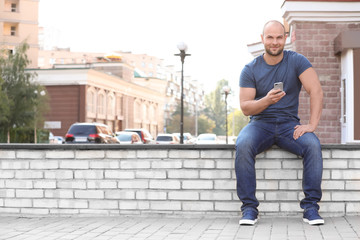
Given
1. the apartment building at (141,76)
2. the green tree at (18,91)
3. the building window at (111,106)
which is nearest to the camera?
the green tree at (18,91)

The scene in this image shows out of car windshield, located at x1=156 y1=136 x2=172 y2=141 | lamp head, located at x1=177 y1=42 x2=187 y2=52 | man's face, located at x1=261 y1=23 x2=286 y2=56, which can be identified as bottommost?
car windshield, located at x1=156 y1=136 x2=172 y2=141

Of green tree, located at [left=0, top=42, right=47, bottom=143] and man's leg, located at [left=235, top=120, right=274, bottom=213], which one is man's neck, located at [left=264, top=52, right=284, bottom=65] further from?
green tree, located at [left=0, top=42, right=47, bottom=143]

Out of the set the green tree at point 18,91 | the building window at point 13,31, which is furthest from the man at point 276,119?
the building window at point 13,31

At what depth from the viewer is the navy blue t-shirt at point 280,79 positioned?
20.7ft

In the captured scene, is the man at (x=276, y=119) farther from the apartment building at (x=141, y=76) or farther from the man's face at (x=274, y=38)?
the apartment building at (x=141, y=76)

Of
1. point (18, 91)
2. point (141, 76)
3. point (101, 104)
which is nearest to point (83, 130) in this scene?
point (18, 91)

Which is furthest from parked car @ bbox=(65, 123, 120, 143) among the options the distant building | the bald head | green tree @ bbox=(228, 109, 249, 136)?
green tree @ bbox=(228, 109, 249, 136)

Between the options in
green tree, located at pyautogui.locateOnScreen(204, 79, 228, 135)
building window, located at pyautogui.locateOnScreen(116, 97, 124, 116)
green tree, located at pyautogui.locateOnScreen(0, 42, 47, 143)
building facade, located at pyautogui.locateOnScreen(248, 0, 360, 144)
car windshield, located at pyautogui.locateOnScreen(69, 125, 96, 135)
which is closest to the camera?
building facade, located at pyautogui.locateOnScreen(248, 0, 360, 144)

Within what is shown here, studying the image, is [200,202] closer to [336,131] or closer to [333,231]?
[333,231]

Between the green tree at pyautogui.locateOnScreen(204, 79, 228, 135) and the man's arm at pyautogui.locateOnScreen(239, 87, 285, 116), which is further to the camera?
the green tree at pyautogui.locateOnScreen(204, 79, 228, 135)

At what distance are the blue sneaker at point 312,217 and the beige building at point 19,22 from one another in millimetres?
65578

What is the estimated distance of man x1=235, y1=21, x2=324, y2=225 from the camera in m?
6.13

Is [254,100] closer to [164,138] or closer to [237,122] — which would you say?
[164,138]

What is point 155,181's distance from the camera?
7.03m
